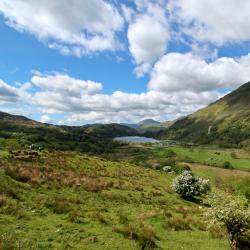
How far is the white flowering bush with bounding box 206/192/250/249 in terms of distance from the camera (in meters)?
22.1

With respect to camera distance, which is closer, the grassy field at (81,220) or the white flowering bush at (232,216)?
the grassy field at (81,220)

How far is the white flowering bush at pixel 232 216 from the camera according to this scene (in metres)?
22.1

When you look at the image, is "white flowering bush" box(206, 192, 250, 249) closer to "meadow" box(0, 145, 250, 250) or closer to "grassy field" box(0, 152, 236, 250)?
"grassy field" box(0, 152, 236, 250)

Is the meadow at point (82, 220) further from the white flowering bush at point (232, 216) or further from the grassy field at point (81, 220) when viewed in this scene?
the white flowering bush at point (232, 216)

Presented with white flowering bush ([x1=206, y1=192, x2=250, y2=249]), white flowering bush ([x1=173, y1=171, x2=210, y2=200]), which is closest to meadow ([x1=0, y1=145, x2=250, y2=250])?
white flowering bush ([x1=206, y1=192, x2=250, y2=249])

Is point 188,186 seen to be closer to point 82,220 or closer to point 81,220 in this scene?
point 82,220

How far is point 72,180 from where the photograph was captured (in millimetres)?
38938

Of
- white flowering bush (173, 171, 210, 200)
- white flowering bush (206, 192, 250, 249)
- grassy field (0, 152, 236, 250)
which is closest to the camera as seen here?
grassy field (0, 152, 236, 250)

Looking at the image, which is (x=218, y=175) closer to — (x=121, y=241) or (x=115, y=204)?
(x=115, y=204)

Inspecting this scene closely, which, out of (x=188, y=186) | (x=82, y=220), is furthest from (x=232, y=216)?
(x=188, y=186)

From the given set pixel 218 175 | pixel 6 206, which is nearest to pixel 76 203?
pixel 6 206

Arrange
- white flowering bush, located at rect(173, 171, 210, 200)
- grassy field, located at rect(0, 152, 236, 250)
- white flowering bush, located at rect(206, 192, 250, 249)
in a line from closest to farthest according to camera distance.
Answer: grassy field, located at rect(0, 152, 236, 250) < white flowering bush, located at rect(206, 192, 250, 249) < white flowering bush, located at rect(173, 171, 210, 200)

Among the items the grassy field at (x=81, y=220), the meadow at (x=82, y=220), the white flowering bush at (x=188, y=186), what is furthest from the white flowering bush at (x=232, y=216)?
the white flowering bush at (x=188, y=186)

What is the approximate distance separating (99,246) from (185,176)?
35098 millimetres
